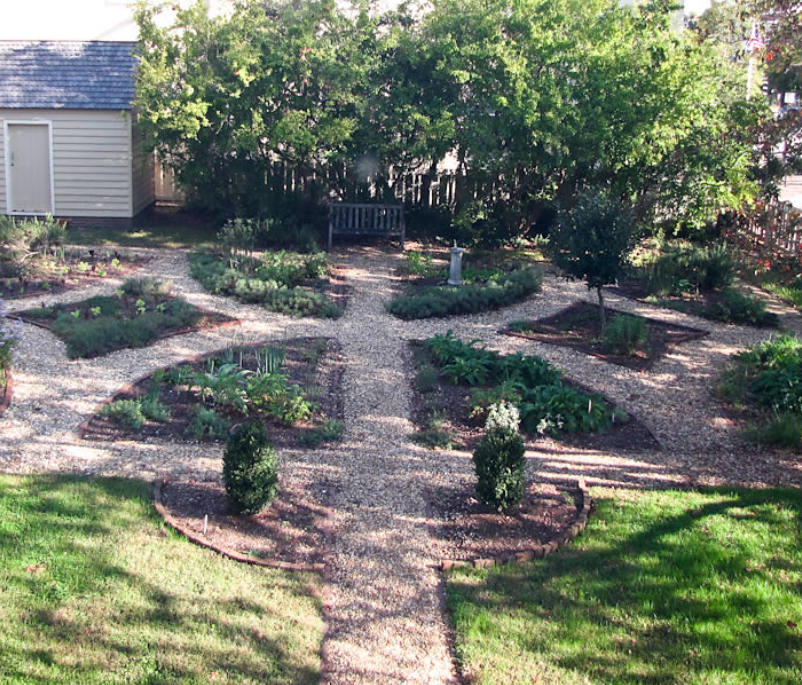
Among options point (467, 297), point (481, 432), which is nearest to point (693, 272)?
point (467, 297)

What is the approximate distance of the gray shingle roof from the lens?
17219mm

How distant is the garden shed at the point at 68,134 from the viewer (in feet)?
56.7

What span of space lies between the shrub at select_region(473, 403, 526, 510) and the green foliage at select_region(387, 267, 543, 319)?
5.68 metres

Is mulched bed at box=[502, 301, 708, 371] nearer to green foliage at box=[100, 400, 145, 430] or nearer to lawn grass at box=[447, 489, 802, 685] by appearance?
lawn grass at box=[447, 489, 802, 685]

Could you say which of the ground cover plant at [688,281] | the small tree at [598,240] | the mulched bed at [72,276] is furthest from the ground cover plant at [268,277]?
the ground cover plant at [688,281]

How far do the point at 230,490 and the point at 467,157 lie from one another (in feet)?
39.1

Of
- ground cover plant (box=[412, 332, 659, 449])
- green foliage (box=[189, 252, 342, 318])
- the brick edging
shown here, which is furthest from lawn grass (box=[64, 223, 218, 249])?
ground cover plant (box=[412, 332, 659, 449])

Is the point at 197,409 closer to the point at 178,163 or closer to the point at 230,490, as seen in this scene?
the point at 230,490

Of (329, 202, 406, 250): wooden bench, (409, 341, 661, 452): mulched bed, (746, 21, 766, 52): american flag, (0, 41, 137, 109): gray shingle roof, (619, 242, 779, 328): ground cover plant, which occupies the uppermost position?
(746, 21, 766, 52): american flag

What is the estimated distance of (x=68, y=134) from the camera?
17406 millimetres

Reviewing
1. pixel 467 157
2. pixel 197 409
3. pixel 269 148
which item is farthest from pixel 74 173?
pixel 197 409

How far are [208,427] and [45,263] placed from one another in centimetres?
689

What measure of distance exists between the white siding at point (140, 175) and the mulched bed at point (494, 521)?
12.2 meters

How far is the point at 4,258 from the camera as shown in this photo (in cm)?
1338
